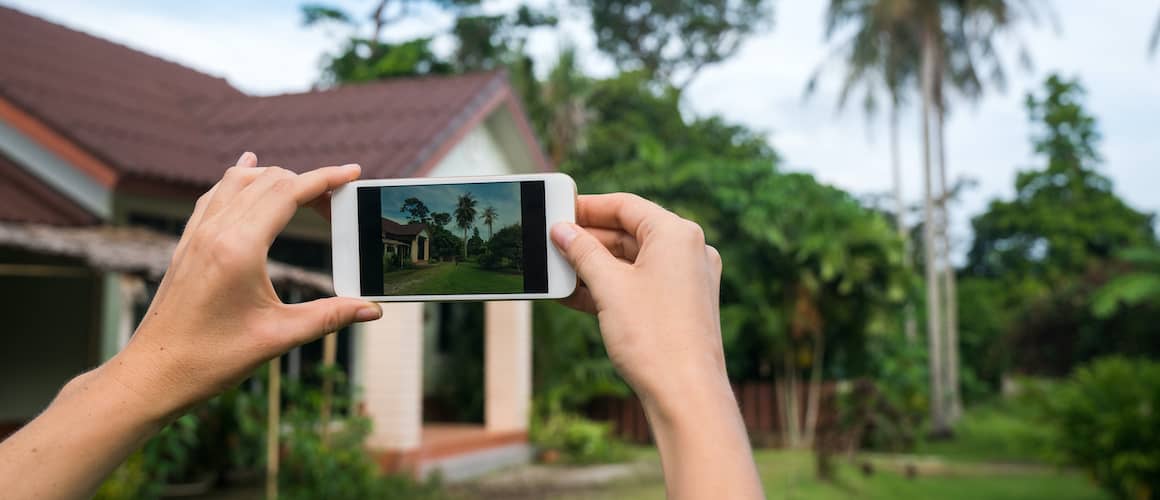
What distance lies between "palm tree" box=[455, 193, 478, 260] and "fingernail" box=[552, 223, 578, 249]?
175 millimetres

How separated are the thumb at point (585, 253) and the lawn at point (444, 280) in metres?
0.17

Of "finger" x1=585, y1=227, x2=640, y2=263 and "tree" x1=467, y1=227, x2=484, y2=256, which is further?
"tree" x1=467, y1=227, x2=484, y2=256

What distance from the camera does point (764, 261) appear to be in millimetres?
14984

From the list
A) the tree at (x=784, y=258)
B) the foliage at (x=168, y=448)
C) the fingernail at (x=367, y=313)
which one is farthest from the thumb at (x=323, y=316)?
the tree at (x=784, y=258)

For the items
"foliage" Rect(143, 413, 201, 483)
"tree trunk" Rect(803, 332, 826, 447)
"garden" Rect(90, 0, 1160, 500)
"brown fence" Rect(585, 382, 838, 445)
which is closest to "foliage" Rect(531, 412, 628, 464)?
"garden" Rect(90, 0, 1160, 500)

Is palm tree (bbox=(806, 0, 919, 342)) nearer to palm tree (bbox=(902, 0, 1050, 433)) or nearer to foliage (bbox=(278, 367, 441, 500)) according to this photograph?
palm tree (bbox=(902, 0, 1050, 433))

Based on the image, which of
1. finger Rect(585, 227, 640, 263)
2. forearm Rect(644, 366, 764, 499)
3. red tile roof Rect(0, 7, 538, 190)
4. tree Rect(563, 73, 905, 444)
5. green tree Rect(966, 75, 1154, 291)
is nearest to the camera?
forearm Rect(644, 366, 764, 499)

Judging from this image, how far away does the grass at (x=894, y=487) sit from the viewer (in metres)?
9.47

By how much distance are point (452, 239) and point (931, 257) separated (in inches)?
744

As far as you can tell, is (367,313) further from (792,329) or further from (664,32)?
(664,32)

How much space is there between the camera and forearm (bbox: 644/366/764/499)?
971 mm

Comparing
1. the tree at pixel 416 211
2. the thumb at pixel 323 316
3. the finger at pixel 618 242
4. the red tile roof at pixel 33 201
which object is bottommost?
the thumb at pixel 323 316

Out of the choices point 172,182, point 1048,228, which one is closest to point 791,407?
point 172,182

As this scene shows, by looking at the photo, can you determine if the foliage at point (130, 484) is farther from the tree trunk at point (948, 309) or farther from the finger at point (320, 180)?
the tree trunk at point (948, 309)
